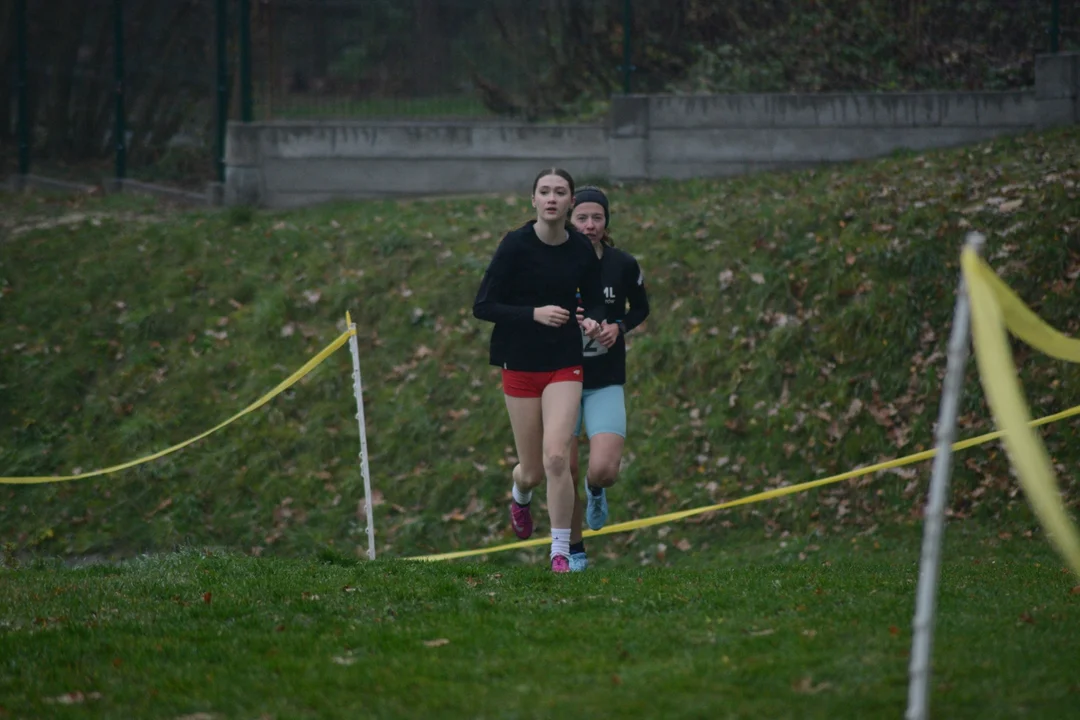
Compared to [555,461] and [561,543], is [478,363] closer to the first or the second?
[561,543]

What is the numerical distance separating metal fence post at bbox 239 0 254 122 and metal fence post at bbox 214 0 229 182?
384mm

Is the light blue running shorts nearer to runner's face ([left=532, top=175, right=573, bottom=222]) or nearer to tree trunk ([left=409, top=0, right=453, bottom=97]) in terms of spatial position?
runner's face ([left=532, top=175, right=573, bottom=222])

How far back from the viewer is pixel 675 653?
5211 mm

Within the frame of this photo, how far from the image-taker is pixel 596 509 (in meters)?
8.73

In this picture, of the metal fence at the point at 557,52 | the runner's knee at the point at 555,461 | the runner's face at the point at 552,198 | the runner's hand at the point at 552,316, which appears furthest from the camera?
the metal fence at the point at 557,52

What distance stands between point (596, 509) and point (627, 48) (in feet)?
30.4

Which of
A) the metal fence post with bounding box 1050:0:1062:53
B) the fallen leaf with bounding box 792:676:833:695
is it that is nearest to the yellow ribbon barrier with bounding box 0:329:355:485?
the fallen leaf with bounding box 792:676:833:695

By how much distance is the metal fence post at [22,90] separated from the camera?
1919 cm

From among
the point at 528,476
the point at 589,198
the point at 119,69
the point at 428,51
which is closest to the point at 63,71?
the point at 119,69

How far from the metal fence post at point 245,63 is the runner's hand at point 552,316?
1136 cm

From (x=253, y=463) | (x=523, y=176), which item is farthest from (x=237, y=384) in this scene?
(x=523, y=176)

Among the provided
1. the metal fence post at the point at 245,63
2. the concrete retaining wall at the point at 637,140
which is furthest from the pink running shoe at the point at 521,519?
the metal fence post at the point at 245,63

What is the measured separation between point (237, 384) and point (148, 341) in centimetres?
161

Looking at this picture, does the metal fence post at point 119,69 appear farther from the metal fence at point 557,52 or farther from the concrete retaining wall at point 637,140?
the concrete retaining wall at point 637,140
